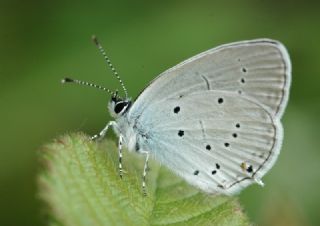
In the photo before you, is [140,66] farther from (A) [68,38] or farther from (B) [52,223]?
(B) [52,223]

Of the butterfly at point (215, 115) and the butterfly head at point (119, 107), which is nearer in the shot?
the butterfly at point (215, 115)

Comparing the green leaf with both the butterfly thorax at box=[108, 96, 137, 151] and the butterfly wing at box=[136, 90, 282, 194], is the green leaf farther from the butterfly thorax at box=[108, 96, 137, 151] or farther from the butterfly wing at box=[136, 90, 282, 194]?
the butterfly wing at box=[136, 90, 282, 194]

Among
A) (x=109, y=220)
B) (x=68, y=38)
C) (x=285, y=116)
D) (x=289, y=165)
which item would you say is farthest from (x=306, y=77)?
(x=109, y=220)

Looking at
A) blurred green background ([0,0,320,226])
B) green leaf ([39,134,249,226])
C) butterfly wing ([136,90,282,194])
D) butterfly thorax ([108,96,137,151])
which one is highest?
blurred green background ([0,0,320,226])

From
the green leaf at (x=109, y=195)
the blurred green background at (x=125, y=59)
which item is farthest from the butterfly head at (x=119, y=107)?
the blurred green background at (x=125, y=59)

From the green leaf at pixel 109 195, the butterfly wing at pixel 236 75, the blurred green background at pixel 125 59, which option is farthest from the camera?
the blurred green background at pixel 125 59

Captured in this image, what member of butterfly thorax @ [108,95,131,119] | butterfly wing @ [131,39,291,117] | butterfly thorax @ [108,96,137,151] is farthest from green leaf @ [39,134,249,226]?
butterfly wing @ [131,39,291,117]

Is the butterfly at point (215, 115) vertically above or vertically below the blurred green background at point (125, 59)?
below

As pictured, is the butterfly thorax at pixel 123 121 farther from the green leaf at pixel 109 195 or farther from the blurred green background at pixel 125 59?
the blurred green background at pixel 125 59
